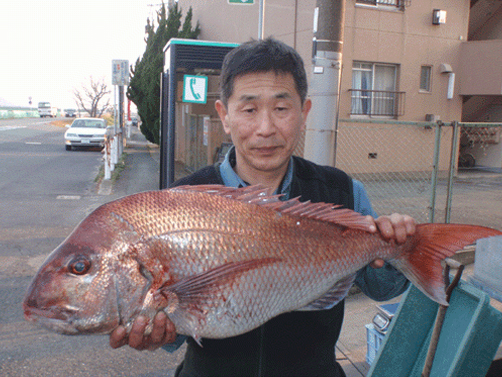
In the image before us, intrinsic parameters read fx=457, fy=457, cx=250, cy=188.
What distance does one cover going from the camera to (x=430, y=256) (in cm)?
163

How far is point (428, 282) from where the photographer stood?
1647 millimetres

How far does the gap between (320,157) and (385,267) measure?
261cm

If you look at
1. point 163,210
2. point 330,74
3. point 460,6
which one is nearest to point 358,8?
point 460,6

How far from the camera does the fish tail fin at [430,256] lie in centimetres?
160

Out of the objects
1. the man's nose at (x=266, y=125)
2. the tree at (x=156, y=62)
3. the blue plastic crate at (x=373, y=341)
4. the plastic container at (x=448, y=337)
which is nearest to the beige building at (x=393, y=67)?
the tree at (x=156, y=62)

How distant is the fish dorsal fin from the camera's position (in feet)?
5.22

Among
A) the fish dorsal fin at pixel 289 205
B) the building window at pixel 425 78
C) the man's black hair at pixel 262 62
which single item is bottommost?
the fish dorsal fin at pixel 289 205

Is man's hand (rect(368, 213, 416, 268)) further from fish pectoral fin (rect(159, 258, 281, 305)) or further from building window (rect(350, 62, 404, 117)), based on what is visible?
building window (rect(350, 62, 404, 117))

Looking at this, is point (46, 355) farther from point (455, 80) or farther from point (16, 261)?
point (455, 80)

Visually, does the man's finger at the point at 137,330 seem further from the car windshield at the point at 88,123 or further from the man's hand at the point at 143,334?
the car windshield at the point at 88,123

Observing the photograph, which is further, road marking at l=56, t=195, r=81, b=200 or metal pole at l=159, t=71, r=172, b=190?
road marking at l=56, t=195, r=81, b=200

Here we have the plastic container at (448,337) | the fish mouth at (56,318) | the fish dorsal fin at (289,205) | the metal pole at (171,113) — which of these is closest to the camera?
the fish mouth at (56,318)

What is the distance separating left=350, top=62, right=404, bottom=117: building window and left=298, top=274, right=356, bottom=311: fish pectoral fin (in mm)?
13666

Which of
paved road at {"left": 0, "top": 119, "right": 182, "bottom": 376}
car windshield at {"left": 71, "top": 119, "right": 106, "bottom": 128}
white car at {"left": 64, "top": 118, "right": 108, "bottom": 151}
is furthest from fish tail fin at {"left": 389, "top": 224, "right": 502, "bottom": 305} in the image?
car windshield at {"left": 71, "top": 119, "right": 106, "bottom": 128}
